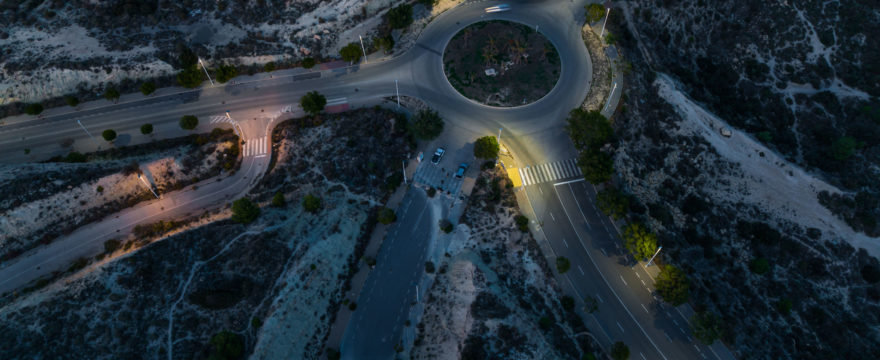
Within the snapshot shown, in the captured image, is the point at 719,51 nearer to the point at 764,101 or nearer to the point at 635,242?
the point at 764,101

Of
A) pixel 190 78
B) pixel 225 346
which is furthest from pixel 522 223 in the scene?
pixel 190 78

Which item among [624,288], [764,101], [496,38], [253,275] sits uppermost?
[496,38]

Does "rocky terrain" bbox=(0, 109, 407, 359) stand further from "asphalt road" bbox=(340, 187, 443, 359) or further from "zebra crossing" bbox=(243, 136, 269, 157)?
"zebra crossing" bbox=(243, 136, 269, 157)

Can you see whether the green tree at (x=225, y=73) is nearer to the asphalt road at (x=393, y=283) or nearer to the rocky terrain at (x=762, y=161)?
the asphalt road at (x=393, y=283)

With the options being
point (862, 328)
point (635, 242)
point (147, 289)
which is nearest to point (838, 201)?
point (862, 328)

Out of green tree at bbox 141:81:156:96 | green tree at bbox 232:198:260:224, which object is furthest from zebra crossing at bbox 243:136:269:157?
green tree at bbox 141:81:156:96

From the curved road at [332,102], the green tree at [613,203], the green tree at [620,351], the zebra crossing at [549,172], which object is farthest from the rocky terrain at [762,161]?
the green tree at [620,351]

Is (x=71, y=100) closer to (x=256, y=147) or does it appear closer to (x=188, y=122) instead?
(x=188, y=122)
